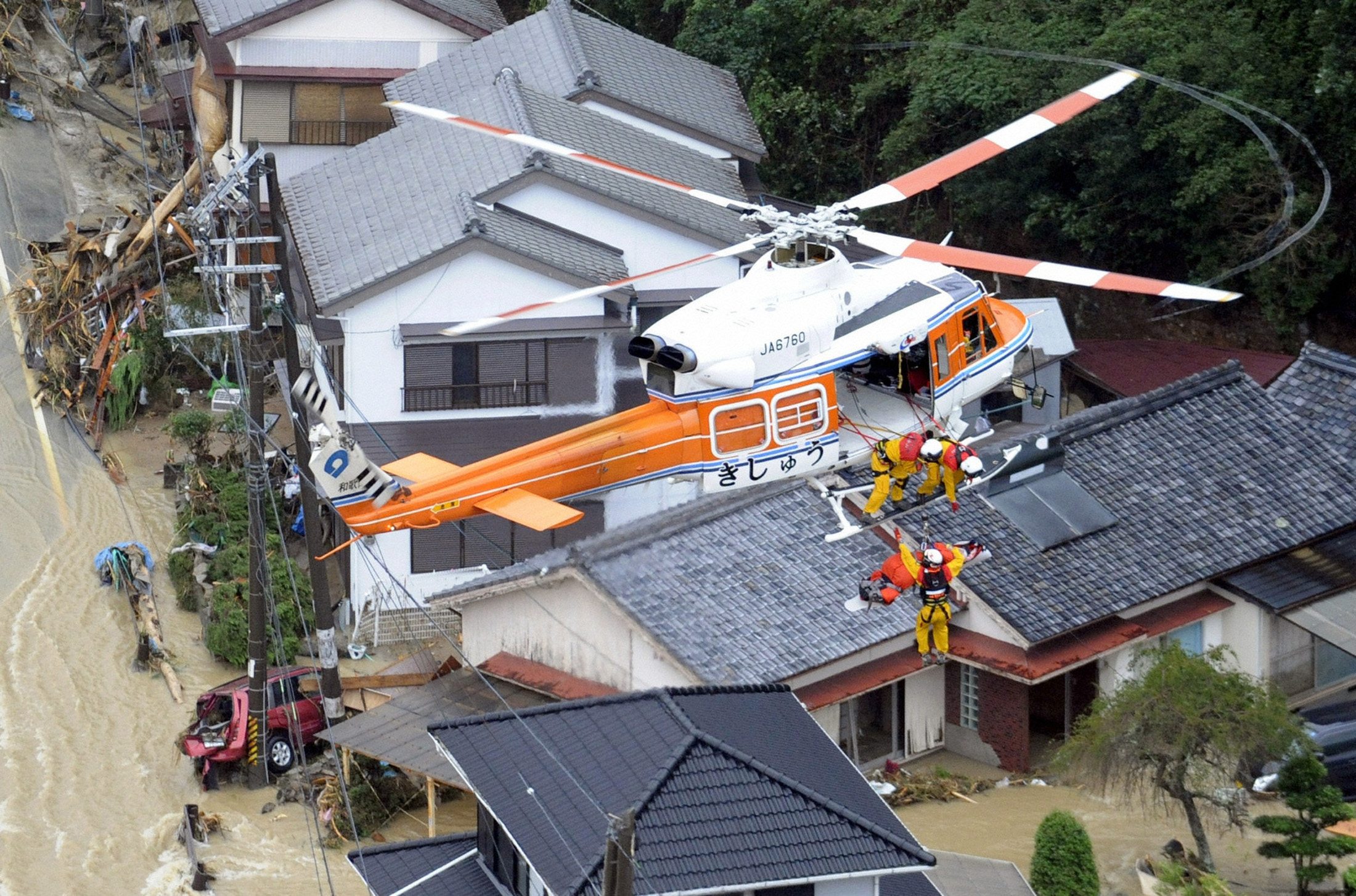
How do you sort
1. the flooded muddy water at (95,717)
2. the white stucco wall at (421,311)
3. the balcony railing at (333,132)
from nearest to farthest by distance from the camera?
the flooded muddy water at (95,717), the white stucco wall at (421,311), the balcony railing at (333,132)

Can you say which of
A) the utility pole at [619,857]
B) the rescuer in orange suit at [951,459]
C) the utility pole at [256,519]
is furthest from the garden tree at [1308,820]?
the utility pole at [256,519]

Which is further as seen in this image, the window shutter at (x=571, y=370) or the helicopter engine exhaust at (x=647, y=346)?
the window shutter at (x=571, y=370)

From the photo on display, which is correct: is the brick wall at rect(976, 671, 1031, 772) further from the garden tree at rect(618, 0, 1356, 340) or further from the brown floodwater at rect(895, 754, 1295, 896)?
the garden tree at rect(618, 0, 1356, 340)

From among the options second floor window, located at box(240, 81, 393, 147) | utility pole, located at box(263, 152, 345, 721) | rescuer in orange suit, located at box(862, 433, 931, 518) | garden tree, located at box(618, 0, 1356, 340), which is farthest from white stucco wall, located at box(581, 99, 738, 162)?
rescuer in orange suit, located at box(862, 433, 931, 518)

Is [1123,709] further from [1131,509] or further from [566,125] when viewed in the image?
[566,125]

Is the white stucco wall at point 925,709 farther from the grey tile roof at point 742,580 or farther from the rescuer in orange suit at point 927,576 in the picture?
the rescuer in orange suit at point 927,576

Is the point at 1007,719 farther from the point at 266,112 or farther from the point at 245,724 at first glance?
the point at 266,112
